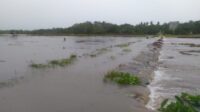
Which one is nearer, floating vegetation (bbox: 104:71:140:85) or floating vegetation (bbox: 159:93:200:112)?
floating vegetation (bbox: 159:93:200:112)

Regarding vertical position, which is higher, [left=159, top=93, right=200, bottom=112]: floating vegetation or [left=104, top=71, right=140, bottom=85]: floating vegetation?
[left=159, top=93, right=200, bottom=112]: floating vegetation

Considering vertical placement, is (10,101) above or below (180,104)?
below

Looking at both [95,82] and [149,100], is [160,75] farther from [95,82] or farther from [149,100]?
[149,100]

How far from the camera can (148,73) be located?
75.0 feet

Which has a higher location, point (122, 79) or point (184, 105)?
point (184, 105)

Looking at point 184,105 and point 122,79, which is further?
point 122,79

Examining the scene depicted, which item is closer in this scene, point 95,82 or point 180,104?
point 180,104

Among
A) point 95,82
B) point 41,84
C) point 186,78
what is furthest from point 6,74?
point 186,78

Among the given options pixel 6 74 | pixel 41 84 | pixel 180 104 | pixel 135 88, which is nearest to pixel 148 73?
pixel 135 88

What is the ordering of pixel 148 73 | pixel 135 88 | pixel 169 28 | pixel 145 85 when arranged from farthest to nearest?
1. pixel 169 28
2. pixel 148 73
3. pixel 145 85
4. pixel 135 88

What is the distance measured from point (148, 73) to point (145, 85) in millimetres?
4918

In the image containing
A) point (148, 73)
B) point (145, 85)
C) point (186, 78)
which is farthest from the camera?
point (148, 73)

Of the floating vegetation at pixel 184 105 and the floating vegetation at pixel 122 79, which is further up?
the floating vegetation at pixel 184 105

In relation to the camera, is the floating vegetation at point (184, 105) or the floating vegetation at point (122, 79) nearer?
the floating vegetation at point (184, 105)
